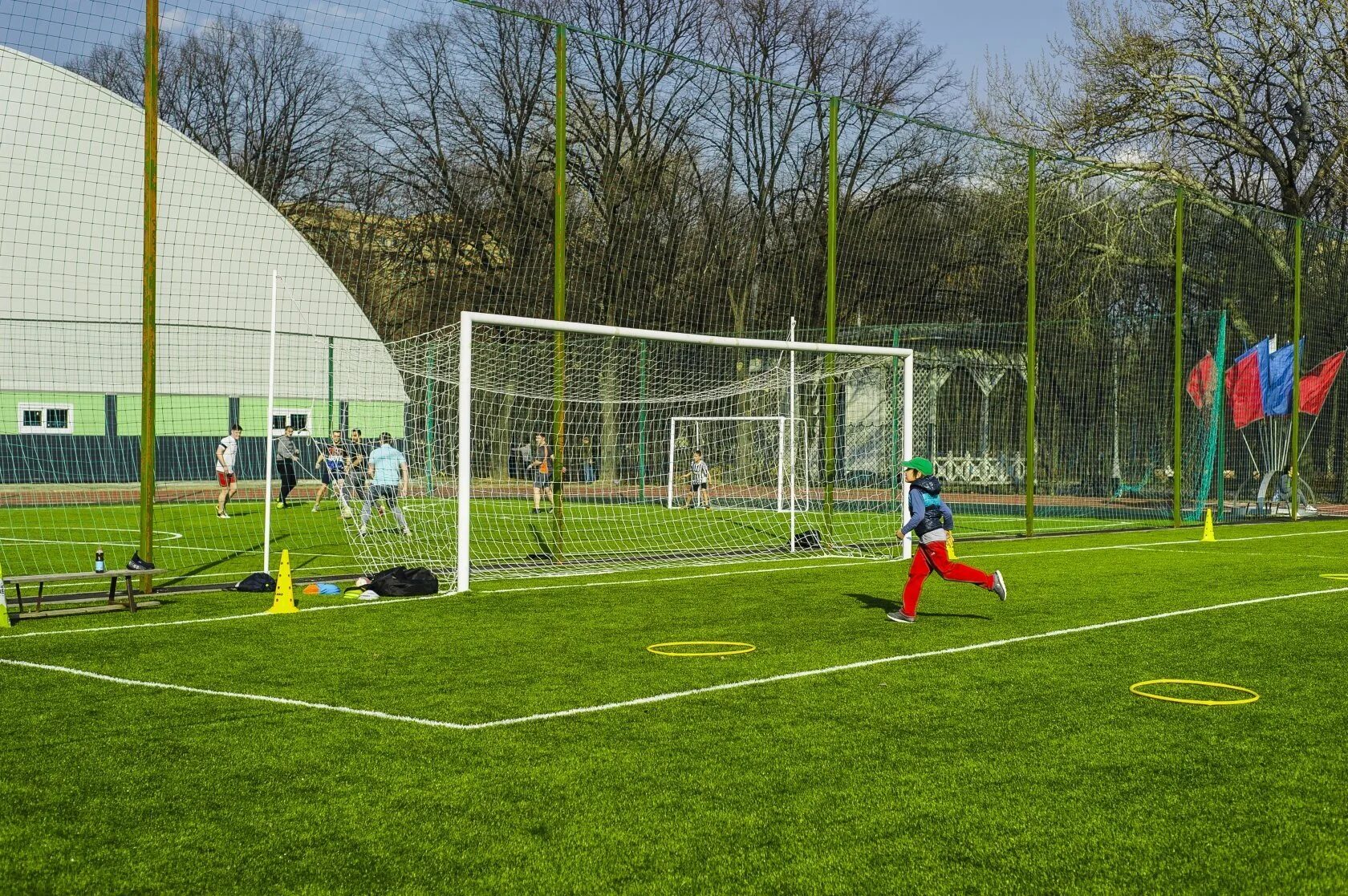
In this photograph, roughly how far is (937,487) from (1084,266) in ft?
63.5

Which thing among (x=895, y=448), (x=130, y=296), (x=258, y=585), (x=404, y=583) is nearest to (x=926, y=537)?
(x=404, y=583)

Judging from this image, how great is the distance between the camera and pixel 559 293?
51.6 ft

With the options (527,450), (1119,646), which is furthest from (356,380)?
(1119,646)

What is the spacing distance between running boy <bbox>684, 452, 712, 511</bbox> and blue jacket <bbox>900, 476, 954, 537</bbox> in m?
13.3

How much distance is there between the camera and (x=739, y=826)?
5234 mm

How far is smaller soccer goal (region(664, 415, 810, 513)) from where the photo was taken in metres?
24.5

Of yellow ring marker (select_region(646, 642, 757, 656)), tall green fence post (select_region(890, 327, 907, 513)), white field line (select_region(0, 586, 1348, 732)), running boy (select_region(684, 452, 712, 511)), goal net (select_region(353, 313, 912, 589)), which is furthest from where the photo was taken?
running boy (select_region(684, 452, 712, 511))

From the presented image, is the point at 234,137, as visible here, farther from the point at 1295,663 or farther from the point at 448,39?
the point at 1295,663

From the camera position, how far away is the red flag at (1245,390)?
89.9 ft

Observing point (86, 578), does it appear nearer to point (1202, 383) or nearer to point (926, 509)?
point (926, 509)

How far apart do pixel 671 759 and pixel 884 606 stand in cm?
636

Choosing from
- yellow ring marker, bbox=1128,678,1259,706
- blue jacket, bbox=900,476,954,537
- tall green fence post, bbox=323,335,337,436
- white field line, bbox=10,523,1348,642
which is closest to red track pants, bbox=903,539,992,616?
blue jacket, bbox=900,476,954,537

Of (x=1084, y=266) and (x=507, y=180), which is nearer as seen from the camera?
(x=507, y=180)

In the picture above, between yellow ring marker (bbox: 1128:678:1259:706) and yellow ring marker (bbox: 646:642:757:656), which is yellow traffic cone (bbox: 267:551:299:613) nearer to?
yellow ring marker (bbox: 646:642:757:656)
